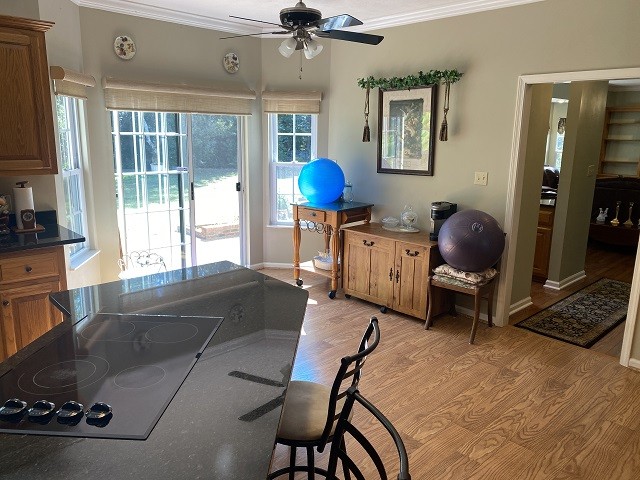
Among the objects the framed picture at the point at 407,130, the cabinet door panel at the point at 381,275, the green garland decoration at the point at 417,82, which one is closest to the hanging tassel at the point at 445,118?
the green garland decoration at the point at 417,82

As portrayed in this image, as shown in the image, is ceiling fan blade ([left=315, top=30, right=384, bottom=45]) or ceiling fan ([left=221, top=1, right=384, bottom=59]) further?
ceiling fan blade ([left=315, top=30, right=384, bottom=45])

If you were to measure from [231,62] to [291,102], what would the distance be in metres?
0.74

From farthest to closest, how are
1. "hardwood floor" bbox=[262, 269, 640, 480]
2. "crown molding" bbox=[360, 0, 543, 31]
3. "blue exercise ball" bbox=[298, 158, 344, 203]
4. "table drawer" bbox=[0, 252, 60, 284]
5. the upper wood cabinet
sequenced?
"blue exercise ball" bbox=[298, 158, 344, 203] → "crown molding" bbox=[360, 0, 543, 31] → the upper wood cabinet → "table drawer" bbox=[0, 252, 60, 284] → "hardwood floor" bbox=[262, 269, 640, 480]

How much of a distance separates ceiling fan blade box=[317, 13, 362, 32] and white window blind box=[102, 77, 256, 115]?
217 cm

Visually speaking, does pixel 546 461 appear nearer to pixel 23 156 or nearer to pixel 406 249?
pixel 406 249

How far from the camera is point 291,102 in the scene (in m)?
5.02

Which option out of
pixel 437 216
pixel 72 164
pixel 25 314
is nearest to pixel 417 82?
pixel 437 216

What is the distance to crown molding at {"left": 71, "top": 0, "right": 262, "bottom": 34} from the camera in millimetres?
3889

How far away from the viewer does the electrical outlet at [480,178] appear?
13.0 feet

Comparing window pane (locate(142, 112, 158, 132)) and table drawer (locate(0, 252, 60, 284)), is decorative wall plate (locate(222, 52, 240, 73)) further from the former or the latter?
table drawer (locate(0, 252, 60, 284))

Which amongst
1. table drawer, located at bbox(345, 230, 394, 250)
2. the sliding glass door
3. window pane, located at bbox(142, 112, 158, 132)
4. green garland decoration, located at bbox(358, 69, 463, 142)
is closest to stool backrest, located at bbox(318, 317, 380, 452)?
table drawer, located at bbox(345, 230, 394, 250)

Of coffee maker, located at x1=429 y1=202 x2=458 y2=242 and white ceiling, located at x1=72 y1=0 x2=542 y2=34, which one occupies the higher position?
white ceiling, located at x1=72 y1=0 x2=542 y2=34

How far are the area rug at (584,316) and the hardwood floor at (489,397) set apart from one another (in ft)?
0.69

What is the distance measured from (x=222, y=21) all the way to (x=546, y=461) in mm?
4495
